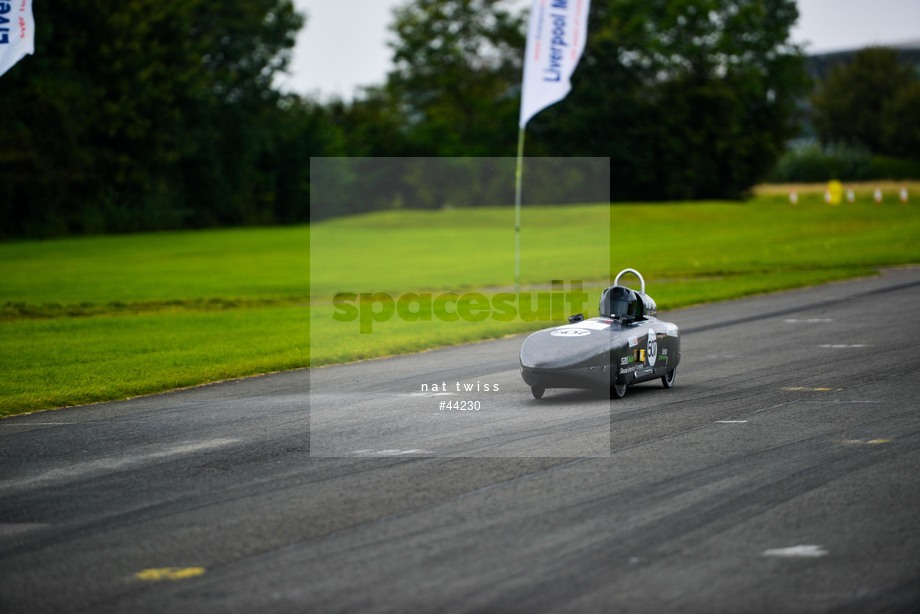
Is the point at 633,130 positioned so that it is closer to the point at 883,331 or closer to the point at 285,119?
the point at 285,119

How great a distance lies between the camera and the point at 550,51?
24266 millimetres

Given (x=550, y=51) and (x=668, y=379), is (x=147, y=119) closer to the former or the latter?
(x=550, y=51)

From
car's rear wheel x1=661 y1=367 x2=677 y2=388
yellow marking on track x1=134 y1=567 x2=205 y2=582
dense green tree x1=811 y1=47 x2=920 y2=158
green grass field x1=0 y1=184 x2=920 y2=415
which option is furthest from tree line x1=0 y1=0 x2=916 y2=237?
yellow marking on track x1=134 y1=567 x2=205 y2=582

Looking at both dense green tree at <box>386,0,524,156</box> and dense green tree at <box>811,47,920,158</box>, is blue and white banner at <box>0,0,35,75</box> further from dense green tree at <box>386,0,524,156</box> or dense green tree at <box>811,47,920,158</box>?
dense green tree at <box>811,47,920,158</box>

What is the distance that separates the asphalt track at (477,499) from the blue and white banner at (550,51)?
1174 centimetres

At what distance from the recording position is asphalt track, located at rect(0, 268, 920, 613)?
6227 mm

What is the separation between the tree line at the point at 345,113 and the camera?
56688 millimetres

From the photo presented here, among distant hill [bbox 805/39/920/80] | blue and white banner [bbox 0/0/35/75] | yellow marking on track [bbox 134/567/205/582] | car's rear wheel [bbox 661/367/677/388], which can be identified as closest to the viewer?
yellow marking on track [bbox 134/567/205/582]

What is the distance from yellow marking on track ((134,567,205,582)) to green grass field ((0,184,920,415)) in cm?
682

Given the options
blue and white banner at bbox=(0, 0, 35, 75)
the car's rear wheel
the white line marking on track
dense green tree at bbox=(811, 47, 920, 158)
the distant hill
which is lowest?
the white line marking on track

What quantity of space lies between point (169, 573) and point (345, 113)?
275 ft

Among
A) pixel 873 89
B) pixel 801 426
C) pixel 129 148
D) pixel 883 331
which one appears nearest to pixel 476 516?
pixel 801 426

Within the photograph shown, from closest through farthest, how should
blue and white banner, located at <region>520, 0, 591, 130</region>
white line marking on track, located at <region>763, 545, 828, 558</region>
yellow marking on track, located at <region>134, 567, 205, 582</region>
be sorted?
yellow marking on track, located at <region>134, 567, 205, 582</region> → white line marking on track, located at <region>763, 545, 828, 558</region> → blue and white banner, located at <region>520, 0, 591, 130</region>

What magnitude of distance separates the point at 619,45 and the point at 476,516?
69.7m
